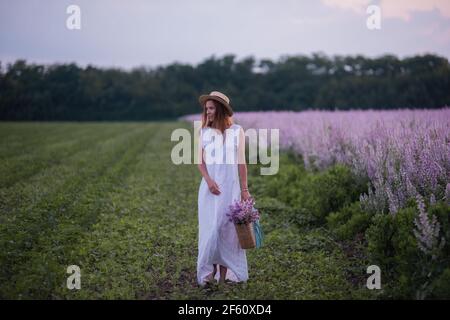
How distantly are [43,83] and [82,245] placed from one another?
70957mm

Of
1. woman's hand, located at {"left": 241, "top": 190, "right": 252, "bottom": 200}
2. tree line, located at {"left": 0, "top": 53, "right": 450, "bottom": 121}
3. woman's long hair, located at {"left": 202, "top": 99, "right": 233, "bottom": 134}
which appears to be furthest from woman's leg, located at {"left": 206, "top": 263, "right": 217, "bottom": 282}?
tree line, located at {"left": 0, "top": 53, "right": 450, "bottom": 121}

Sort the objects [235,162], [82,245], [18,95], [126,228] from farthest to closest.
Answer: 1. [18,95]
2. [126,228]
3. [82,245]
4. [235,162]

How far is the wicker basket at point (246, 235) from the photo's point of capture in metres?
5.42

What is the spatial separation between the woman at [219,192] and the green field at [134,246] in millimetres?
280

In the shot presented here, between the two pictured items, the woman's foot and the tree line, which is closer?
the woman's foot

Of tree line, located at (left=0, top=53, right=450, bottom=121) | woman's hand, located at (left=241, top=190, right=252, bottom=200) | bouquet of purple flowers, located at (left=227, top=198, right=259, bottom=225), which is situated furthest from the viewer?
tree line, located at (left=0, top=53, right=450, bottom=121)

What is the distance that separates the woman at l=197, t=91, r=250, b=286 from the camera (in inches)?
220

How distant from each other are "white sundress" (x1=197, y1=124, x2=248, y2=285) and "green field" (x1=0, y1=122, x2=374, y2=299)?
0.28 metres

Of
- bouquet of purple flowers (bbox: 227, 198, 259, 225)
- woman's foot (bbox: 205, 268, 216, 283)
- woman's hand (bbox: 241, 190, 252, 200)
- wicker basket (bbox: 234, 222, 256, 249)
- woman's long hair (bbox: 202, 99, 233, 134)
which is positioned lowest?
woman's foot (bbox: 205, 268, 216, 283)

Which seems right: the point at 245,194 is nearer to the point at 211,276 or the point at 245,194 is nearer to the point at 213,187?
the point at 213,187

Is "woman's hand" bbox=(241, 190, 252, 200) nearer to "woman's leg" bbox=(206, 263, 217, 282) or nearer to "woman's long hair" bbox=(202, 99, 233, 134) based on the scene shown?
"woman's long hair" bbox=(202, 99, 233, 134)

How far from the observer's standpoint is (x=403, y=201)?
6.19 meters

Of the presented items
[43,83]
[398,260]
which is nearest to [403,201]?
[398,260]
